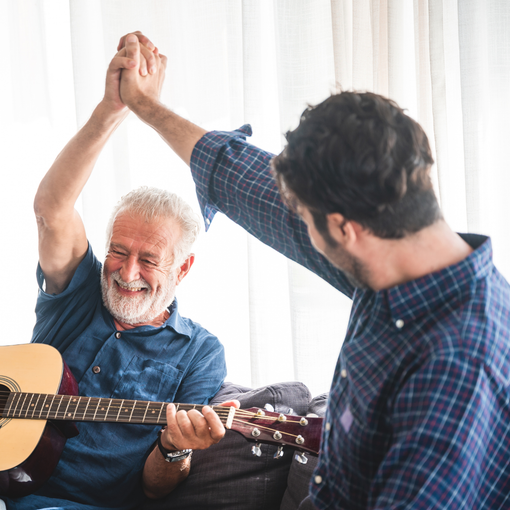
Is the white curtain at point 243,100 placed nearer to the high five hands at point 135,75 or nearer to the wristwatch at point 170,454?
the high five hands at point 135,75

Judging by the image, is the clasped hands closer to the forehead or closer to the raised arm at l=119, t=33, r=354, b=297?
the raised arm at l=119, t=33, r=354, b=297

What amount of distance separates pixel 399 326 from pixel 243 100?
134 cm

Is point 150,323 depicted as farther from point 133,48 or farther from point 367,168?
point 367,168

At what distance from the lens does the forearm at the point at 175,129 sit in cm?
115

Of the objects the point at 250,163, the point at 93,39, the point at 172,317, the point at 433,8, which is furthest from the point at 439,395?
the point at 433,8

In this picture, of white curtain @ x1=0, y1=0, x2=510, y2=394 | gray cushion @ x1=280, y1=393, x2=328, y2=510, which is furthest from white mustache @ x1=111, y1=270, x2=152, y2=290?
gray cushion @ x1=280, y1=393, x2=328, y2=510

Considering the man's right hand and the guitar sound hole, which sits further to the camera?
the guitar sound hole

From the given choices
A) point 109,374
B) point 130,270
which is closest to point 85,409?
point 109,374

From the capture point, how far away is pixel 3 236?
179 centimetres

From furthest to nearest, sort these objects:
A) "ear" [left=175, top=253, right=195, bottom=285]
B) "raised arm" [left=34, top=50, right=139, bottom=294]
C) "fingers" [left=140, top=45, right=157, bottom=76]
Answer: "ear" [left=175, top=253, right=195, bottom=285], "raised arm" [left=34, top=50, right=139, bottom=294], "fingers" [left=140, top=45, right=157, bottom=76]

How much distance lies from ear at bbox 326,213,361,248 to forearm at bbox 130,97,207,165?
515 mm

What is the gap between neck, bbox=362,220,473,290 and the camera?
2.34 ft

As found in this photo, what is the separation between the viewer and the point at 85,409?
1264 mm

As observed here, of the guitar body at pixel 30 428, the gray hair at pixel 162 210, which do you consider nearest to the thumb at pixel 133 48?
the gray hair at pixel 162 210
